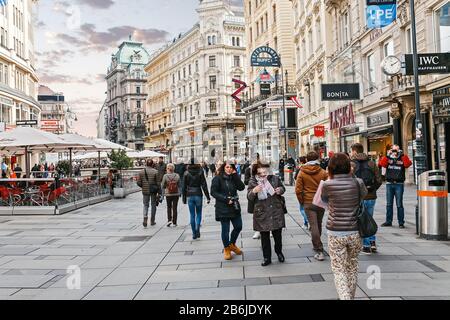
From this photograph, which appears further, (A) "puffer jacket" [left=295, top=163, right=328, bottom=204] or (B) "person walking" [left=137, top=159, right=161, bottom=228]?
(B) "person walking" [left=137, top=159, right=161, bottom=228]

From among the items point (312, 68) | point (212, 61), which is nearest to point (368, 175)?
point (312, 68)

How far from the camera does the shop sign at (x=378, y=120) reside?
23889 millimetres

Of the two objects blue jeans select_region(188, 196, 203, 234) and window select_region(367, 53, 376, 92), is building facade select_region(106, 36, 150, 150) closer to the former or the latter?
window select_region(367, 53, 376, 92)

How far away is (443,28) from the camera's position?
18.4 metres

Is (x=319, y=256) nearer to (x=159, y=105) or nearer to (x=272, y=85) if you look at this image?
(x=272, y=85)

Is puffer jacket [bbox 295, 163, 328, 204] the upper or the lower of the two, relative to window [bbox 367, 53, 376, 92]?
lower

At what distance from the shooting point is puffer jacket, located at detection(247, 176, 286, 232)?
7422mm

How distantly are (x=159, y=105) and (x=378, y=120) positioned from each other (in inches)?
2692

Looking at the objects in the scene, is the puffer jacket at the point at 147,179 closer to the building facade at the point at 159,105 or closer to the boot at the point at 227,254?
the boot at the point at 227,254

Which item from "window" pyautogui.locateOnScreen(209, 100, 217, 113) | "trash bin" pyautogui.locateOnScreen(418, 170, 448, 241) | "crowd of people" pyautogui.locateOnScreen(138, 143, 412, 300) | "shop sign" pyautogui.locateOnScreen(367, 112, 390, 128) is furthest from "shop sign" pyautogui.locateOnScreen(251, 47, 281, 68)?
"window" pyautogui.locateOnScreen(209, 100, 217, 113)

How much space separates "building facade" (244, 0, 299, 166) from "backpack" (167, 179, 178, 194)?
91.8 feet
